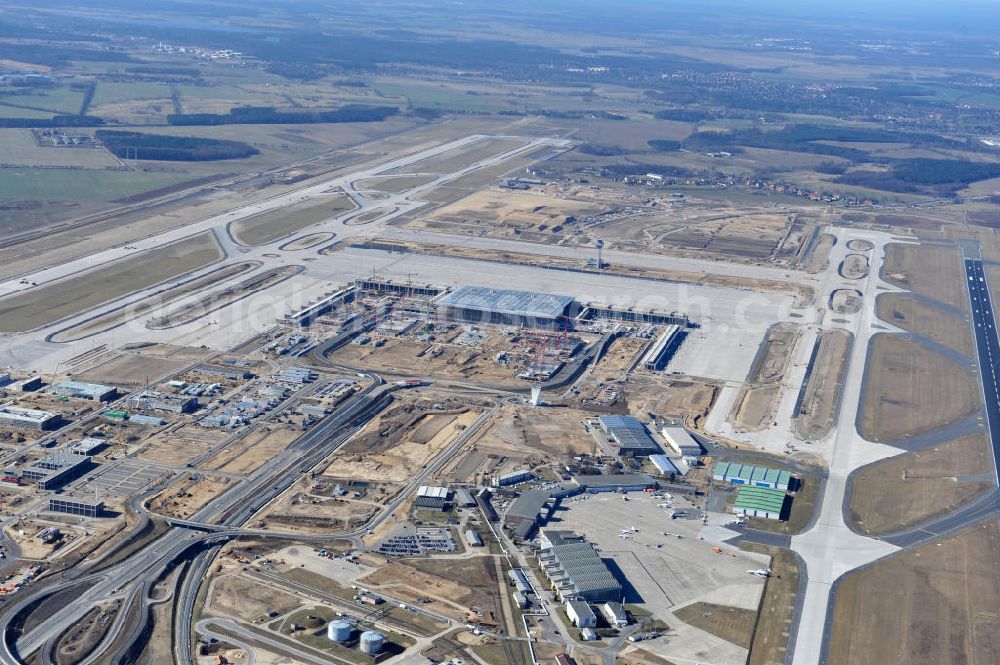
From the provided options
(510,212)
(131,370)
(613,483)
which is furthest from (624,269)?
(131,370)

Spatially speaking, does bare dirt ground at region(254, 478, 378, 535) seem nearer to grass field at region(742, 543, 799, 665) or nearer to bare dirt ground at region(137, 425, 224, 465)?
bare dirt ground at region(137, 425, 224, 465)

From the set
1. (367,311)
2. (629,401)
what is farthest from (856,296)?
(367,311)

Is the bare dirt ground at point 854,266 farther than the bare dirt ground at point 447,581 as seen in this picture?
Yes

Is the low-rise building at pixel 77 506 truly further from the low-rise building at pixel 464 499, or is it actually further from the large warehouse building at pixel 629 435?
the large warehouse building at pixel 629 435

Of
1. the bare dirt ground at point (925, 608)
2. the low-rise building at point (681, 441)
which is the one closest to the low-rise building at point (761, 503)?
the low-rise building at point (681, 441)

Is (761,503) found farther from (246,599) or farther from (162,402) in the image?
(162,402)

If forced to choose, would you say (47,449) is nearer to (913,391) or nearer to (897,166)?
(913,391)

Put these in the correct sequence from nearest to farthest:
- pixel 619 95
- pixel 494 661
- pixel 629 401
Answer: pixel 494 661 < pixel 629 401 < pixel 619 95
